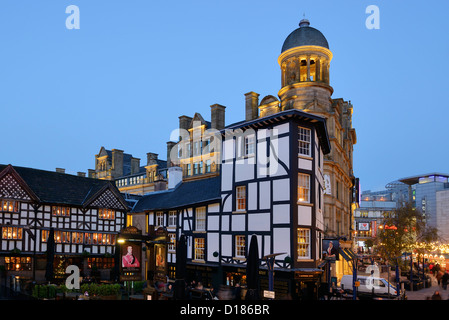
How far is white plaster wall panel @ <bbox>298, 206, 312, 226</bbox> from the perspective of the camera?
87.7ft

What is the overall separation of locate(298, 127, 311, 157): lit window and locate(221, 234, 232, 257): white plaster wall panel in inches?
321

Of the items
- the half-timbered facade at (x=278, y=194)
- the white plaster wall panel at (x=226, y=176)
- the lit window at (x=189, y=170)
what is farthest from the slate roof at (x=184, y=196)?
the lit window at (x=189, y=170)

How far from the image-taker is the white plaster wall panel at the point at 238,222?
29.5m

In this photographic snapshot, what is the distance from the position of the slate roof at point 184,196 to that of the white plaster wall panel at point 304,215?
7291 millimetres

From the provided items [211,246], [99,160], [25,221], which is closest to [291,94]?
[211,246]

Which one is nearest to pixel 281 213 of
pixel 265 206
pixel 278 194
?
pixel 278 194

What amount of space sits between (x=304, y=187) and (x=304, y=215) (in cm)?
187

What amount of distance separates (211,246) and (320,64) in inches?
952

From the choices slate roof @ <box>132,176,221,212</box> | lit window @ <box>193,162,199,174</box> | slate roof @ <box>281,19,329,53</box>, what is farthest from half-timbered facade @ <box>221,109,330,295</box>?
lit window @ <box>193,162,199,174</box>

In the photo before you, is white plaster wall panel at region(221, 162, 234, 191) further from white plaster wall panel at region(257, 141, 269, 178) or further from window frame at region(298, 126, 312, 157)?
window frame at region(298, 126, 312, 157)

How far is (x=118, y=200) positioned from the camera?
42.1 meters

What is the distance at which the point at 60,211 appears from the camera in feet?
127
